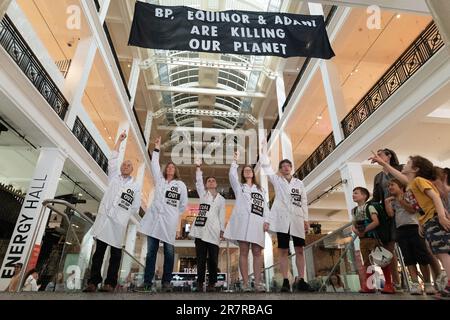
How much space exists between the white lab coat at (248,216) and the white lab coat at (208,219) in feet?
0.64

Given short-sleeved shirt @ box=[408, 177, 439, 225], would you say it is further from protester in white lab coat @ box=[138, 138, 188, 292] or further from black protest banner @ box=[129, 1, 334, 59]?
protester in white lab coat @ box=[138, 138, 188, 292]

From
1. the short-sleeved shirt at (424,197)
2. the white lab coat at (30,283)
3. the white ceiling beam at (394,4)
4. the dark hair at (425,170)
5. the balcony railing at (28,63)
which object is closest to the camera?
the short-sleeved shirt at (424,197)

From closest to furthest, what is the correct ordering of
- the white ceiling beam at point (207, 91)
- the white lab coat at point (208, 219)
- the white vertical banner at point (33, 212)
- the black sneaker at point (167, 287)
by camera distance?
the black sneaker at point (167, 287), the white lab coat at point (208, 219), the white vertical banner at point (33, 212), the white ceiling beam at point (207, 91)

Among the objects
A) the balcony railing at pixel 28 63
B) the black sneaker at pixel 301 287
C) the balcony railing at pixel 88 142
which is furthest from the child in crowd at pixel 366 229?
the balcony railing at pixel 88 142

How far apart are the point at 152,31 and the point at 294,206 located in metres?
3.54

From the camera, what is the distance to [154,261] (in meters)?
3.93

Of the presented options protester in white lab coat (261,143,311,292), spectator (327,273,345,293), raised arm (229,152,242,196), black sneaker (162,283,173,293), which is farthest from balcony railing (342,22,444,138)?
black sneaker (162,283,173,293)

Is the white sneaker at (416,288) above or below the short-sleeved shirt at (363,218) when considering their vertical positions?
below

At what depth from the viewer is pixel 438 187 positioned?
3.45 m

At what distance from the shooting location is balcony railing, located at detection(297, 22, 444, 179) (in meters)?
6.99

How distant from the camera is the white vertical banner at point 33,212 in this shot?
21.0 feet

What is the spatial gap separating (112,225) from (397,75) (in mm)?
8742

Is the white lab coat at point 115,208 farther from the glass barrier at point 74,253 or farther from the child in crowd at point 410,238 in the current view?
the child in crowd at point 410,238
